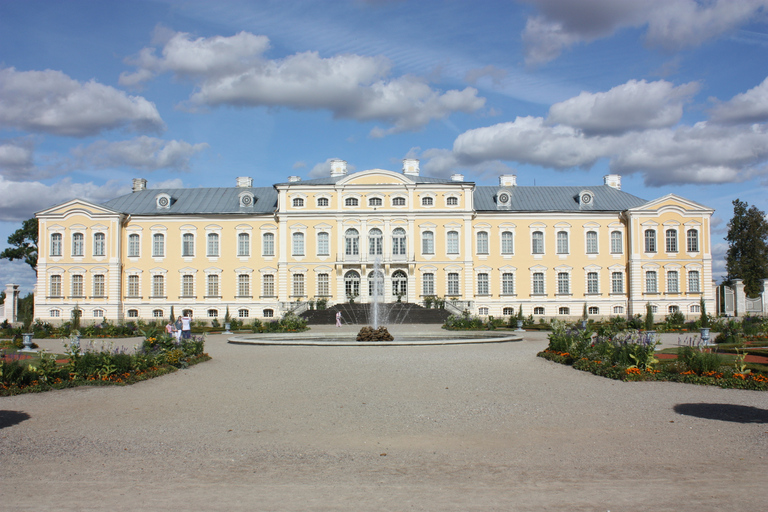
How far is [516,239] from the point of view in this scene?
40.1m

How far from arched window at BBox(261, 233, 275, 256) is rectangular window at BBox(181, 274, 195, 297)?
4905mm

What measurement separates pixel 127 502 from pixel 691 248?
134 feet

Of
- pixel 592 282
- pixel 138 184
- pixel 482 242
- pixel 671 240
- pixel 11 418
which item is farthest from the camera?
pixel 138 184

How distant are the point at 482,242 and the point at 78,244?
1013 inches

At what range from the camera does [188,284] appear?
40.2 metres

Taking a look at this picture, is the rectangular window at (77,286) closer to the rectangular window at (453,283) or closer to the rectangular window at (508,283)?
the rectangular window at (453,283)

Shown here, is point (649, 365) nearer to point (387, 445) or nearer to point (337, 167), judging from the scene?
point (387, 445)

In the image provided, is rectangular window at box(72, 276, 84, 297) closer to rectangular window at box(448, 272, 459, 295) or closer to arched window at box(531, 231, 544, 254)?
rectangular window at box(448, 272, 459, 295)

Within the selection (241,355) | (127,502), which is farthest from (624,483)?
(241,355)

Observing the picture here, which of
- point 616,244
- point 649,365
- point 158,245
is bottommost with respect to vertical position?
point 649,365

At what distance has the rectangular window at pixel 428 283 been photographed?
3941 centimetres

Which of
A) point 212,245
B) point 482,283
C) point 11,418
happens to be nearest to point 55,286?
point 212,245

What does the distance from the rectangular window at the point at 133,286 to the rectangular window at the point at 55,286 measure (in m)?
4.22

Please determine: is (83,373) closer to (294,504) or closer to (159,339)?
(159,339)
